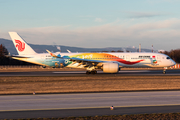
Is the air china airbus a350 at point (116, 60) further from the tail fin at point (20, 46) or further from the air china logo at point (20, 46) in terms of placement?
the air china logo at point (20, 46)

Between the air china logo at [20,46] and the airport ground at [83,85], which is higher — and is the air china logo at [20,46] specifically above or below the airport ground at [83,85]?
above

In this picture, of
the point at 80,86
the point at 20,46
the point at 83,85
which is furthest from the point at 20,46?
the point at 80,86

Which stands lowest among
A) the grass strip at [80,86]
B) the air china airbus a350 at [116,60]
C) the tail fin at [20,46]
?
the grass strip at [80,86]

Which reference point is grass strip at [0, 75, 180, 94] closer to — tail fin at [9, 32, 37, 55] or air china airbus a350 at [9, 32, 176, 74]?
air china airbus a350 at [9, 32, 176, 74]

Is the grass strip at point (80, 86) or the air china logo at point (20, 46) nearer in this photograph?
the grass strip at point (80, 86)

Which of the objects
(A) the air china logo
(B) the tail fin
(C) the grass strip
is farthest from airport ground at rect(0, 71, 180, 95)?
(A) the air china logo

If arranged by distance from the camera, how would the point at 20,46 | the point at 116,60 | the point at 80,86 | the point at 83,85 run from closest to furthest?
the point at 80,86, the point at 83,85, the point at 116,60, the point at 20,46

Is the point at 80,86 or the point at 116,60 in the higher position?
the point at 116,60

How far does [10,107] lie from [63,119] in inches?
193

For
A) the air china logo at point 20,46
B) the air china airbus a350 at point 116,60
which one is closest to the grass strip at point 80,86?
the air china airbus a350 at point 116,60

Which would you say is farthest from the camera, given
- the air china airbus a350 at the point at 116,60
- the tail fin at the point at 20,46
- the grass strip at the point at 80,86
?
the tail fin at the point at 20,46

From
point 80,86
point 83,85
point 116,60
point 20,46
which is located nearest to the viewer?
point 80,86

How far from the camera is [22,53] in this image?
158ft

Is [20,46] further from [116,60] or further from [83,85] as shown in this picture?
[83,85]
